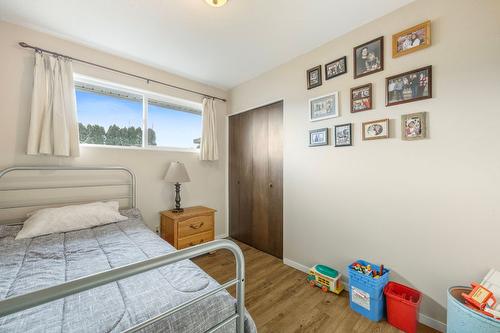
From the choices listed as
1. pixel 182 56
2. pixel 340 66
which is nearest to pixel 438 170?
pixel 340 66

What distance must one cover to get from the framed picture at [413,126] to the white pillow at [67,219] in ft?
9.14

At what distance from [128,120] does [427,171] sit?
127 inches

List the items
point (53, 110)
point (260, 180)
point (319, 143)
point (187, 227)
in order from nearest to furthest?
point (53, 110), point (319, 143), point (187, 227), point (260, 180)

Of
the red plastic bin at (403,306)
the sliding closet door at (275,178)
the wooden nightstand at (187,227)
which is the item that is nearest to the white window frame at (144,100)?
the wooden nightstand at (187,227)

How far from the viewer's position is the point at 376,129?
1.88m

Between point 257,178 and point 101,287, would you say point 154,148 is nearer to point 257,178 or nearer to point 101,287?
point 257,178

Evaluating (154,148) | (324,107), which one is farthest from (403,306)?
(154,148)

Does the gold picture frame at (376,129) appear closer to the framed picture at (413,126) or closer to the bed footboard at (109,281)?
the framed picture at (413,126)

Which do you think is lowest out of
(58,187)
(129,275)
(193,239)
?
(193,239)

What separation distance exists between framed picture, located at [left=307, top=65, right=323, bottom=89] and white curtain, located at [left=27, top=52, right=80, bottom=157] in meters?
2.53

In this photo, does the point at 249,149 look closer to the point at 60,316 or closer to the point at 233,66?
the point at 233,66

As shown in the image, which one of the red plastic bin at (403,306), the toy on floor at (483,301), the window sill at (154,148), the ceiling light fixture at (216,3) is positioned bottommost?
the red plastic bin at (403,306)

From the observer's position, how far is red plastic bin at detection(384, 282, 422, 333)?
5.04ft

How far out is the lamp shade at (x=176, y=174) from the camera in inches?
107
